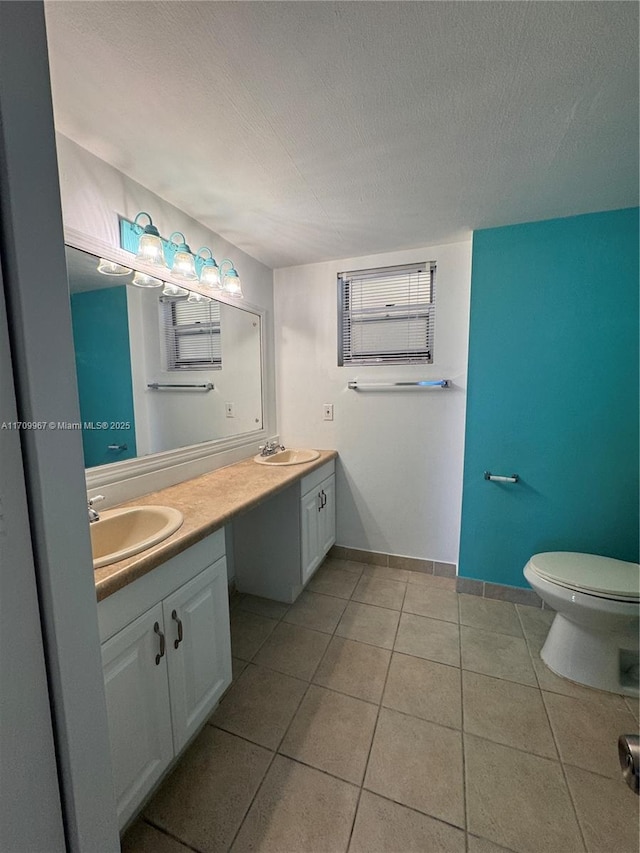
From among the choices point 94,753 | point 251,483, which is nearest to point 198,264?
point 251,483

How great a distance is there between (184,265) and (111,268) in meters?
0.31

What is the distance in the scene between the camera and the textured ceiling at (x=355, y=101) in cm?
82

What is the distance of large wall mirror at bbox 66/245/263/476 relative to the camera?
1.35 metres

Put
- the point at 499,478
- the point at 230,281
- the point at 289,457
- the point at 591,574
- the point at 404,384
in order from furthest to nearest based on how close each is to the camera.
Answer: the point at 289,457 → the point at 404,384 → the point at 499,478 → the point at 230,281 → the point at 591,574

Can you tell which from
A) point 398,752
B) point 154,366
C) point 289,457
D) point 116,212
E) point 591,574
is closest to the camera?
point 398,752

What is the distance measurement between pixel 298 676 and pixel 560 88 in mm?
2366

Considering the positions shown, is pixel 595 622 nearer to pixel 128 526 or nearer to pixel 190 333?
pixel 128 526

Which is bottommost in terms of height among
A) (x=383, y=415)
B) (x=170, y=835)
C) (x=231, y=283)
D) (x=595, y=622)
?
(x=170, y=835)

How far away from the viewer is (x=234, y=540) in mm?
2219

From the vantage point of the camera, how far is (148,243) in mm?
1405

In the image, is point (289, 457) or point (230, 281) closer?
point (230, 281)

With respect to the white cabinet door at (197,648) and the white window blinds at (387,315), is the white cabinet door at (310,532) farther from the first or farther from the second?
the white window blinds at (387,315)

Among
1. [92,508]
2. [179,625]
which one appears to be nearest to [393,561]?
[179,625]

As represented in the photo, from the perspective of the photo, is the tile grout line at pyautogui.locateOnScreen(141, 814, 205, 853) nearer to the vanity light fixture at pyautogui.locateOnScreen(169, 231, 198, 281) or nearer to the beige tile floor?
the beige tile floor
